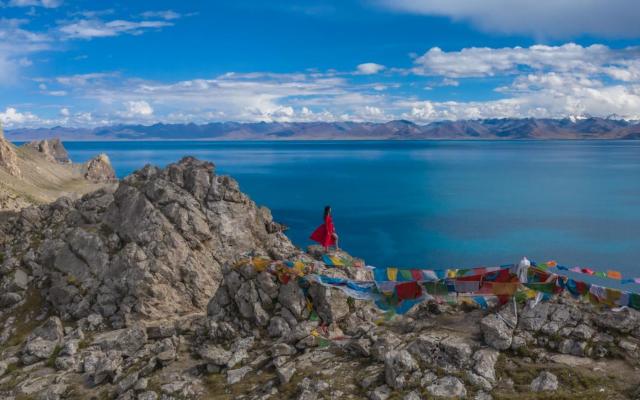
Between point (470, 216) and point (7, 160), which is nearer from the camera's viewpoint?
point (470, 216)

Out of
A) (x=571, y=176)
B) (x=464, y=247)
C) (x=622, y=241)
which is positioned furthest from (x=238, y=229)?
(x=571, y=176)

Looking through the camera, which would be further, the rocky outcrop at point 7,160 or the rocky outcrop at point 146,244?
the rocky outcrop at point 7,160

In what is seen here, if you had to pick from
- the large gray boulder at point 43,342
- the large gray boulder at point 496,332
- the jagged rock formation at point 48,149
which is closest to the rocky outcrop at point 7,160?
the jagged rock formation at point 48,149

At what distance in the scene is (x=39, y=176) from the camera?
116562 mm

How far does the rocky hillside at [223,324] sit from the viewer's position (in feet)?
47.0

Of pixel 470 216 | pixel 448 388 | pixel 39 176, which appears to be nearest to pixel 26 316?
pixel 448 388

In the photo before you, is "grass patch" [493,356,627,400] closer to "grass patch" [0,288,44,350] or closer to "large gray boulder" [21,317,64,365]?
"large gray boulder" [21,317,64,365]

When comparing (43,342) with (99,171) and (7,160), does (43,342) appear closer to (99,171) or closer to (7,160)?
(7,160)

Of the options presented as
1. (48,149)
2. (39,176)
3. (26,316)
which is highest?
(48,149)

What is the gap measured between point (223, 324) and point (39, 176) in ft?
373

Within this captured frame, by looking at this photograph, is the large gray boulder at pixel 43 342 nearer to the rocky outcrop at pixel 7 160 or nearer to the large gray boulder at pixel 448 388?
the large gray boulder at pixel 448 388

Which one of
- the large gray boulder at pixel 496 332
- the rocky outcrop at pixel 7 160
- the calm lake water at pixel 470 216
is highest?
the rocky outcrop at pixel 7 160

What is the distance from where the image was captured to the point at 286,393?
596 inches

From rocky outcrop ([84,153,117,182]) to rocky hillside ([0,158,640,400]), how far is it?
109730 mm
